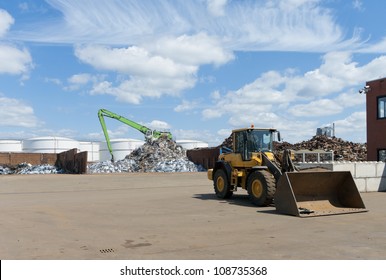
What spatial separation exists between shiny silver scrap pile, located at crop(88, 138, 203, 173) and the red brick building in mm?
22585

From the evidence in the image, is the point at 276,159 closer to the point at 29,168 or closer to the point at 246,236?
the point at 246,236

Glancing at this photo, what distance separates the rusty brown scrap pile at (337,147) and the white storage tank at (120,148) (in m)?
46.1

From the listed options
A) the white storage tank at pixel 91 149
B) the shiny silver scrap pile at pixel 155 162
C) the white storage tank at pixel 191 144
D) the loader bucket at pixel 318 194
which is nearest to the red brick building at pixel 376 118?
the loader bucket at pixel 318 194

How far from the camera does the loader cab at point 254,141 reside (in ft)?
48.9

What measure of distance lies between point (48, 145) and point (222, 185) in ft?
241

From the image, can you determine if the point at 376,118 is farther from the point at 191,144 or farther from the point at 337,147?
the point at 191,144

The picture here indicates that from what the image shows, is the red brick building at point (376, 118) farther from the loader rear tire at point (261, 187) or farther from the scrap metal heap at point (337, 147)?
the loader rear tire at point (261, 187)

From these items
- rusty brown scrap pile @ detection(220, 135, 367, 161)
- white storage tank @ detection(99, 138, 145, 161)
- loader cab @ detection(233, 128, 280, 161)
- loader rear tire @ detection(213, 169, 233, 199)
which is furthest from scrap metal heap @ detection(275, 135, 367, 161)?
white storage tank @ detection(99, 138, 145, 161)

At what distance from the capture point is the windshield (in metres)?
14.9

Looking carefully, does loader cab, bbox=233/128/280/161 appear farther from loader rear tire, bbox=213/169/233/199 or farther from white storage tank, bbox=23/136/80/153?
white storage tank, bbox=23/136/80/153

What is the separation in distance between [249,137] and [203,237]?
6817 mm

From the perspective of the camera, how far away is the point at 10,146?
276 ft

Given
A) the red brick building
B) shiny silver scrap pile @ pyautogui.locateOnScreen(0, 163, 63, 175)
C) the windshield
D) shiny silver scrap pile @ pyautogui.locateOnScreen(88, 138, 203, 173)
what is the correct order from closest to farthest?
the windshield
the red brick building
shiny silver scrap pile @ pyautogui.locateOnScreen(0, 163, 63, 175)
shiny silver scrap pile @ pyautogui.locateOnScreen(88, 138, 203, 173)
